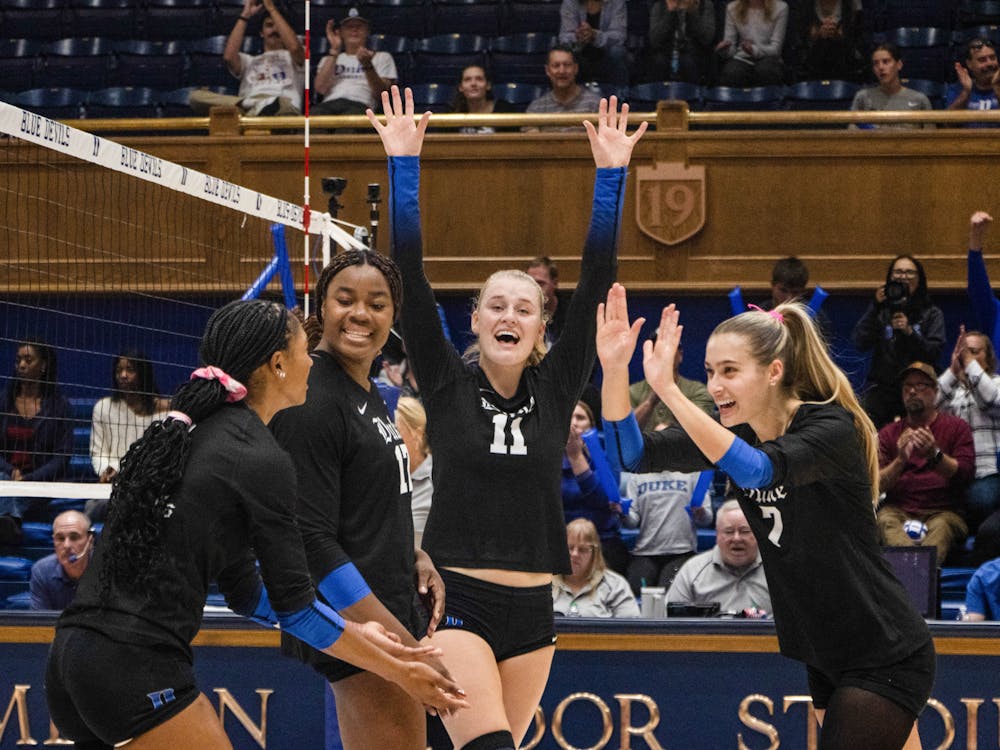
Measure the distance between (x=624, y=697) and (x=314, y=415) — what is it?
2383mm

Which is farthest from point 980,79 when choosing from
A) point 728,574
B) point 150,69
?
point 150,69

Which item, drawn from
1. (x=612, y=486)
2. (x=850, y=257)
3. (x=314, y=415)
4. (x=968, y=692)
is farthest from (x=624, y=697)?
(x=850, y=257)

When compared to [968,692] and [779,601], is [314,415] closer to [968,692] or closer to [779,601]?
[779,601]

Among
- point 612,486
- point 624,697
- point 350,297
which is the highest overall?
point 350,297

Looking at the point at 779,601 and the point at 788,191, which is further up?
the point at 788,191

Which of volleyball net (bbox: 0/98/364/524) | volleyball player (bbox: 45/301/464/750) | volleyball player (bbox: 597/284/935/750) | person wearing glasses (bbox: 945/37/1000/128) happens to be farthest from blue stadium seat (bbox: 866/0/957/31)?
volleyball player (bbox: 45/301/464/750)

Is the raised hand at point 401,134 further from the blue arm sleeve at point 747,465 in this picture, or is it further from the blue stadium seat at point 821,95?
the blue stadium seat at point 821,95

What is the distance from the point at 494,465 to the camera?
3.88 metres

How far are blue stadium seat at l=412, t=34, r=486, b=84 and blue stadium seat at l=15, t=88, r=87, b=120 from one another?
9.06 feet

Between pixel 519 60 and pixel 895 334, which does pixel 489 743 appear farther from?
pixel 519 60

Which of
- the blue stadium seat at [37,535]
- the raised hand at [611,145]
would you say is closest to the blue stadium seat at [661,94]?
the blue stadium seat at [37,535]

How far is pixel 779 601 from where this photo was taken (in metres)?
3.78

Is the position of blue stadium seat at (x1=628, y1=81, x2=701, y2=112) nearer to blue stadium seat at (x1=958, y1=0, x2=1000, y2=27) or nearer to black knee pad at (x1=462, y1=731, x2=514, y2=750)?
blue stadium seat at (x1=958, y1=0, x2=1000, y2=27)

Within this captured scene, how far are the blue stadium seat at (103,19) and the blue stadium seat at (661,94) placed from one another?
4734 millimetres
